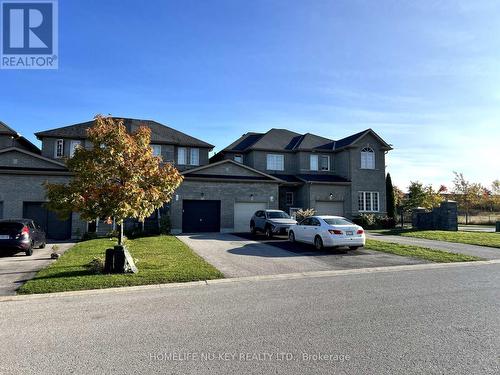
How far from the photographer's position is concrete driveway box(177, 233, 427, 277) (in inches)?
423

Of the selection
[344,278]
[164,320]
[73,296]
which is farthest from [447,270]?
[73,296]

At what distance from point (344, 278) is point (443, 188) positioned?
62.3 meters

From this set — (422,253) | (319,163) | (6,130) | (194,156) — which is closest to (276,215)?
(422,253)

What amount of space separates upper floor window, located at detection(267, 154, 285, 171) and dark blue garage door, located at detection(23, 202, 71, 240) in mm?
16325

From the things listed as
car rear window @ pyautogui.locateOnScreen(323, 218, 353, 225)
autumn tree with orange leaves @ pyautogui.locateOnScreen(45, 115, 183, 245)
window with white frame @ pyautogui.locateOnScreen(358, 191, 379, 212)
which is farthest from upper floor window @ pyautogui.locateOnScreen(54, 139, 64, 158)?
window with white frame @ pyautogui.locateOnScreen(358, 191, 379, 212)

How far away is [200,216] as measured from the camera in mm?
23984

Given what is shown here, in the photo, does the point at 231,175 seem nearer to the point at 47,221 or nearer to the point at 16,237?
the point at 47,221

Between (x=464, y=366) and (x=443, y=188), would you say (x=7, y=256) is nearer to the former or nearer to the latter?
(x=464, y=366)

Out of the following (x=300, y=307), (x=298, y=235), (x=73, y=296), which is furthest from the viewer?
(x=298, y=235)

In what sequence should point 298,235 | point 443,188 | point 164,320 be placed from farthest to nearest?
point 443,188 < point 298,235 < point 164,320

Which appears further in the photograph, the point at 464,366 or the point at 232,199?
the point at 232,199

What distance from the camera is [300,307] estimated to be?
6367 millimetres

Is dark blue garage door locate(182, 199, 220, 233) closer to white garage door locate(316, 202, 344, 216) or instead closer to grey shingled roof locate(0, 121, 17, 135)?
white garage door locate(316, 202, 344, 216)

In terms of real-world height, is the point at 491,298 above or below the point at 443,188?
below
